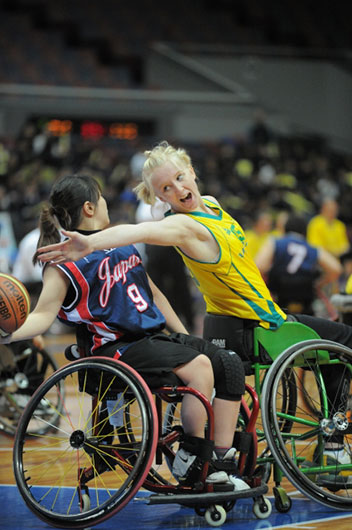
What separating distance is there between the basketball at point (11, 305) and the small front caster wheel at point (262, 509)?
1.08 metres

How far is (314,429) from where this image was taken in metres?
3.29

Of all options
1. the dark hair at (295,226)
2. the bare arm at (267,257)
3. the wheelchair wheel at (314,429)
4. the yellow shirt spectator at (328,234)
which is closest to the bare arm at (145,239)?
the wheelchair wheel at (314,429)

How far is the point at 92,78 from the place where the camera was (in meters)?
19.5

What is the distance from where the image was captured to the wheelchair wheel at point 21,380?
474 centimetres

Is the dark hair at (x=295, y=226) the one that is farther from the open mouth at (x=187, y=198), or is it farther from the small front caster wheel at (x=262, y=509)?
the small front caster wheel at (x=262, y=509)

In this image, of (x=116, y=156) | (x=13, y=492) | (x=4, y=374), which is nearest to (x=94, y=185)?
(x=13, y=492)

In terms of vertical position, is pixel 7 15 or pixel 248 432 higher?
pixel 7 15

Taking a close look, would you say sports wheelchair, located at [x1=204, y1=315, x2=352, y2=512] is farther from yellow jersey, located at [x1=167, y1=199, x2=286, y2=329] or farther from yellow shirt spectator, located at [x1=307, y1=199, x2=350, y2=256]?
yellow shirt spectator, located at [x1=307, y1=199, x2=350, y2=256]

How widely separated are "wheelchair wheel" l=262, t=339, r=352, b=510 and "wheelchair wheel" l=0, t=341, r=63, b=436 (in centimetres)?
173

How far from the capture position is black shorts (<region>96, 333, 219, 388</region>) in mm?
3008

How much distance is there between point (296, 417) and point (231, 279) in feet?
1.90

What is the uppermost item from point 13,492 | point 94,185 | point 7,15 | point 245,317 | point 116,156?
point 7,15

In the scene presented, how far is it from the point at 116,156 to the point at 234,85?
465 cm

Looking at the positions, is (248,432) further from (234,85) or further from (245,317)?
(234,85)
